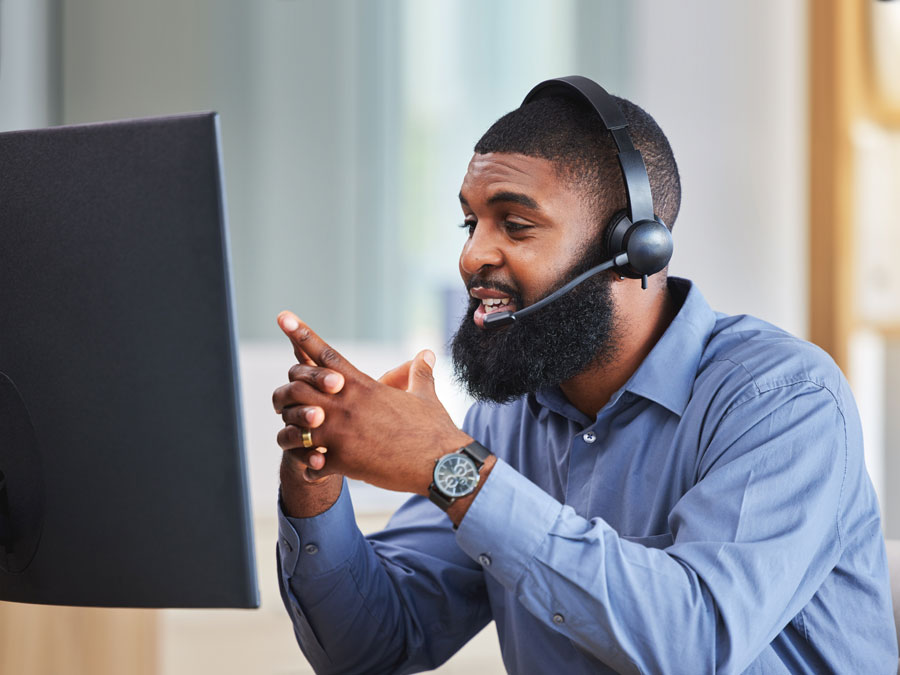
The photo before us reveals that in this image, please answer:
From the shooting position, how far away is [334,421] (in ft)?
2.53

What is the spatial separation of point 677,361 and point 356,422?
0.43m

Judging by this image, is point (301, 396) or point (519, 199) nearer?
point (301, 396)

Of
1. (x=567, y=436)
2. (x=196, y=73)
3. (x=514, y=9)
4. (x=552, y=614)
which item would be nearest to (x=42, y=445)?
(x=552, y=614)

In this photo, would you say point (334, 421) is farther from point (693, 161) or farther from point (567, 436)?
point (693, 161)

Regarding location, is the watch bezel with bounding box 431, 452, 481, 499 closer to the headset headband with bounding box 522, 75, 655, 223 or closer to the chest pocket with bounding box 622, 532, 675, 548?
the chest pocket with bounding box 622, 532, 675, 548

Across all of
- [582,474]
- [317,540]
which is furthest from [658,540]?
[317,540]

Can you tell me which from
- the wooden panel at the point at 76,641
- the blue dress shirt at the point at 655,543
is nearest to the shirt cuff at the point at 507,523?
the blue dress shirt at the point at 655,543

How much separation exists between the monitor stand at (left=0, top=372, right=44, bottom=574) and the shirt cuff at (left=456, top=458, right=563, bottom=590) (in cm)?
34

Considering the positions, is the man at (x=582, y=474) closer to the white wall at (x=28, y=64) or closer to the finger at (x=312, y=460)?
the finger at (x=312, y=460)

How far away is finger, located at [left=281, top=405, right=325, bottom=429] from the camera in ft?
2.50

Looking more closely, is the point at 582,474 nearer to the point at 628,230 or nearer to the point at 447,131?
the point at 628,230

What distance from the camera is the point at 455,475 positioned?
2.61 ft

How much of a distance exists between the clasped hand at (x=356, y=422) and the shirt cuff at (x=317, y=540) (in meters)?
0.24

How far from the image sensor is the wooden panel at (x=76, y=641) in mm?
918
